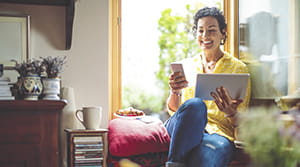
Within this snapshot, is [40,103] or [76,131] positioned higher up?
[40,103]

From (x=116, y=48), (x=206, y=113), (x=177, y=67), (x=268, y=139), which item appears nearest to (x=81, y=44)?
(x=116, y=48)

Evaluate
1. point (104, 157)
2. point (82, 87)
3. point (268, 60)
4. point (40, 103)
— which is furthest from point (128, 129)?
point (268, 60)

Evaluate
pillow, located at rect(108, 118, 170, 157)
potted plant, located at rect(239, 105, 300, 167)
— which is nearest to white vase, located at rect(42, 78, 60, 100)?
pillow, located at rect(108, 118, 170, 157)

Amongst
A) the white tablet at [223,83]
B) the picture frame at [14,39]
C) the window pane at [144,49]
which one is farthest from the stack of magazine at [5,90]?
the window pane at [144,49]

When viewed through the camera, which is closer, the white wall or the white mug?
the white mug

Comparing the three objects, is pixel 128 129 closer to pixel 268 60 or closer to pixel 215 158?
pixel 215 158

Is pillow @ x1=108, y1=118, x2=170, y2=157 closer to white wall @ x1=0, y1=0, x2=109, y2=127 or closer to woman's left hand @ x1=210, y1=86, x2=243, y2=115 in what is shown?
white wall @ x1=0, y1=0, x2=109, y2=127

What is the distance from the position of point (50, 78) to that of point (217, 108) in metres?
1.00

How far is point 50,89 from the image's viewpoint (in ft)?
8.13

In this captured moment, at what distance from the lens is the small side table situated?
250 cm

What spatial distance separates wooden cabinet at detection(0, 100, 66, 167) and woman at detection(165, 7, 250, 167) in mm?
624

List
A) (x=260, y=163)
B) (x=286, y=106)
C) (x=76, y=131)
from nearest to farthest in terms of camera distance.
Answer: (x=260, y=163)
(x=76, y=131)
(x=286, y=106)

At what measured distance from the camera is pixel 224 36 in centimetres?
298

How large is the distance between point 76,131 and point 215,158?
769mm
